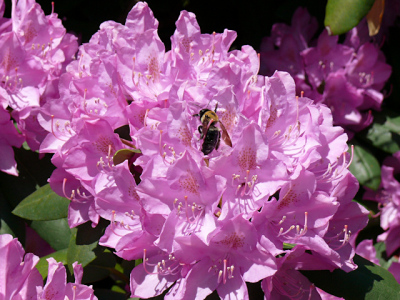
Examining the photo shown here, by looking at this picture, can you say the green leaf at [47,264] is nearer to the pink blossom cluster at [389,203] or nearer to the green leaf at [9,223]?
the green leaf at [9,223]

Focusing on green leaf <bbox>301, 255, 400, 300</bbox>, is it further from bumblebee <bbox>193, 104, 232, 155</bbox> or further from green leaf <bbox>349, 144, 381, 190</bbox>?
green leaf <bbox>349, 144, 381, 190</bbox>

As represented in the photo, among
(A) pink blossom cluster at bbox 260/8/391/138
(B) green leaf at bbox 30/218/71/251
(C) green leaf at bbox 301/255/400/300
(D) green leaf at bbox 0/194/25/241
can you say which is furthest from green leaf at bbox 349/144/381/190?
(D) green leaf at bbox 0/194/25/241

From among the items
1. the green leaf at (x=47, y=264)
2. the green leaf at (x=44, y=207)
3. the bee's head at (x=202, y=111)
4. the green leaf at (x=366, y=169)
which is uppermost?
the bee's head at (x=202, y=111)

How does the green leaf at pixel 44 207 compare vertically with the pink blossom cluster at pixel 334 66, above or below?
above

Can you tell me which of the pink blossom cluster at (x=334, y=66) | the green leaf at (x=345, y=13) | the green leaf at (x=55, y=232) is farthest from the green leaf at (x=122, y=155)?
the pink blossom cluster at (x=334, y=66)

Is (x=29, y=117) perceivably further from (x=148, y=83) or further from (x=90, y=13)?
(x=90, y=13)

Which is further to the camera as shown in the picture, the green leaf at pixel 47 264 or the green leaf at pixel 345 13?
the green leaf at pixel 345 13

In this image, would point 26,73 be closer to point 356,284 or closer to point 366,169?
point 356,284

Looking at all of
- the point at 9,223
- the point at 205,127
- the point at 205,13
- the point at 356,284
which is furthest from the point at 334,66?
the point at 9,223
